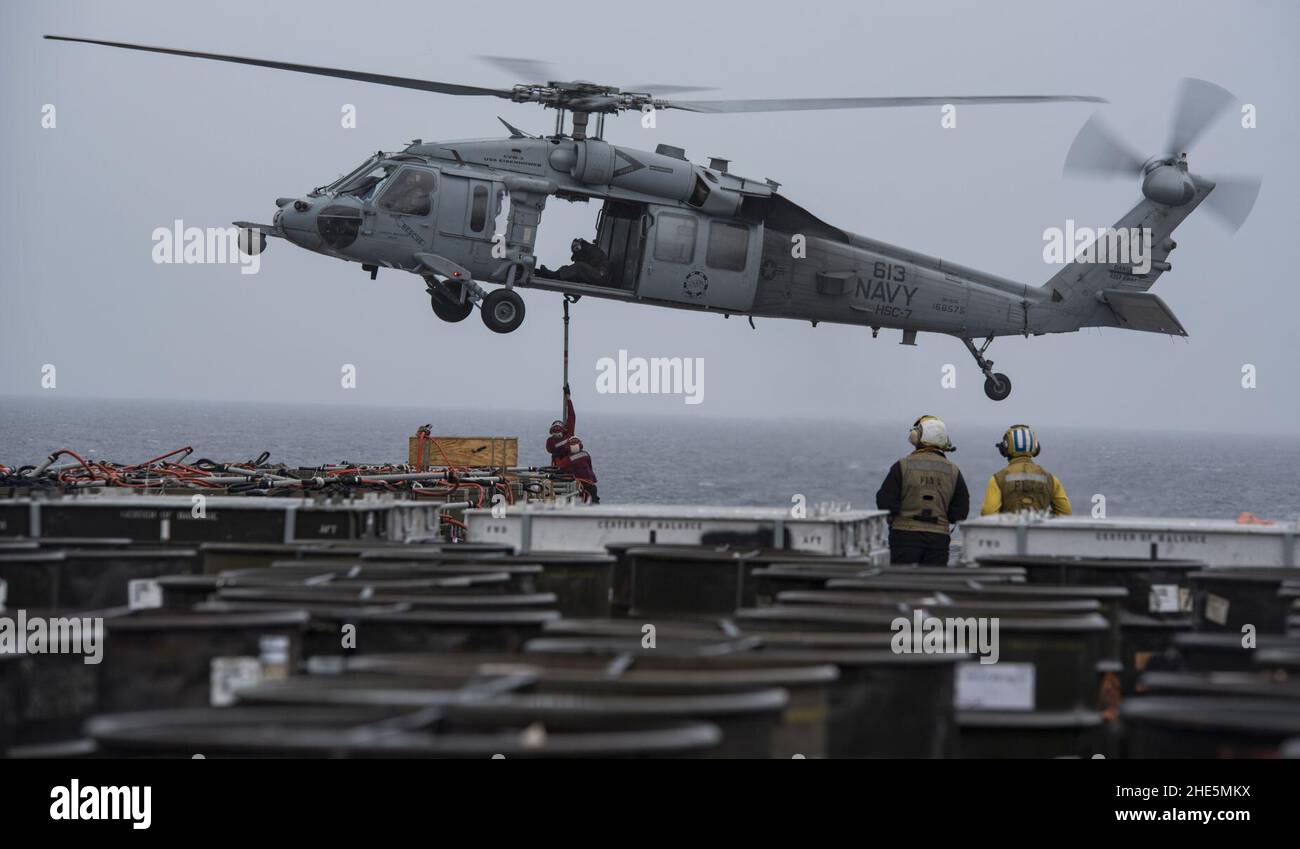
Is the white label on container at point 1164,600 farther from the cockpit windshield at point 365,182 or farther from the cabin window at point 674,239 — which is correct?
the cabin window at point 674,239

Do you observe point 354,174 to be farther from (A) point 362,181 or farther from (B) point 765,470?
(B) point 765,470

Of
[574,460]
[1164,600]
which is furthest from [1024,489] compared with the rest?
[574,460]

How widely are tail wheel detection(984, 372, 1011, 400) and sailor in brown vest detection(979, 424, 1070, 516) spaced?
52.7 feet

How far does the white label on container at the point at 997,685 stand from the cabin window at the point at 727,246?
1819cm

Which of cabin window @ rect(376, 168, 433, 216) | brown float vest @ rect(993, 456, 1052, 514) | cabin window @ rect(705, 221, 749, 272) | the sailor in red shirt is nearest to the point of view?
brown float vest @ rect(993, 456, 1052, 514)

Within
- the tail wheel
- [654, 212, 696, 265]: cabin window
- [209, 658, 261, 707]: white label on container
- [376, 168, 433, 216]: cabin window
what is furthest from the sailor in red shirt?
[209, 658, 261, 707]: white label on container

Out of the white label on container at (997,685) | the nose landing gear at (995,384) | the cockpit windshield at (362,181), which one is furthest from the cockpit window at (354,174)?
the white label on container at (997,685)

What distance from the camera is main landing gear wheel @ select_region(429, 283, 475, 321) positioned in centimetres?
2323

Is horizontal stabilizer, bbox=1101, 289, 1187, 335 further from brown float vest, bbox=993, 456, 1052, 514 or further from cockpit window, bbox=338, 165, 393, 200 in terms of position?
brown float vest, bbox=993, 456, 1052, 514

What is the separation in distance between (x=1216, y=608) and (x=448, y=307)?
655 inches

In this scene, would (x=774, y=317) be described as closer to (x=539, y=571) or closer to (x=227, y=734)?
(x=539, y=571)

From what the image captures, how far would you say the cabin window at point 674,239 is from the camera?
23641 millimetres

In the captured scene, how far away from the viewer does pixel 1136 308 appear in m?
30.7
